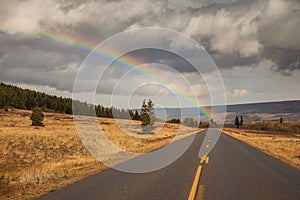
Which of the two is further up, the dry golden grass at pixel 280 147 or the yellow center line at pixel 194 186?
the dry golden grass at pixel 280 147

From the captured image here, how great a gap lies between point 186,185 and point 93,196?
2817 mm

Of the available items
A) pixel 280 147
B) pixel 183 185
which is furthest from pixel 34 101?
pixel 183 185

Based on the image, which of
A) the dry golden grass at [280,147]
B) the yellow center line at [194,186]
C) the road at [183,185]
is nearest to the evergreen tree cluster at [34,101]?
the dry golden grass at [280,147]

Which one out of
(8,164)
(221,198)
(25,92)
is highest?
(25,92)

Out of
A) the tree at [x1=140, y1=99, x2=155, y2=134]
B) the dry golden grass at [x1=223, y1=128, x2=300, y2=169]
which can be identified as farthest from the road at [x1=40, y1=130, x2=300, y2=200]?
the tree at [x1=140, y1=99, x2=155, y2=134]

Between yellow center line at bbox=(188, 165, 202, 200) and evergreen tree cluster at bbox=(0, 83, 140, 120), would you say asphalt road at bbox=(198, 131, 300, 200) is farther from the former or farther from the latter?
evergreen tree cluster at bbox=(0, 83, 140, 120)

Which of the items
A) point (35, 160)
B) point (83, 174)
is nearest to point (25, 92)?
point (35, 160)

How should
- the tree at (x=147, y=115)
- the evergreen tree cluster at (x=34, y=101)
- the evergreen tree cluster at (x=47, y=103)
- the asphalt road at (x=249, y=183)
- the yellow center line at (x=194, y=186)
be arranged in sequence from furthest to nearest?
the evergreen tree cluster at (x=47, y=103) < the evergreen tree cluster at (x=34, y=101) < the tree at (x=147, y=115) < the asphalt road at (x=249, y=183) < the yellow center line at (x=194, y=186)

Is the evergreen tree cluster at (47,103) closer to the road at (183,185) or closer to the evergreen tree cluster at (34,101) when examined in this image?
the evergreen tree cluster at (34,101)

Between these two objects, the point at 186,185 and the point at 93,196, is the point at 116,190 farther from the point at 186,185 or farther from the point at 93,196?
the point at 186,185

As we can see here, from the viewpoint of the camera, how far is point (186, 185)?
8938 mm

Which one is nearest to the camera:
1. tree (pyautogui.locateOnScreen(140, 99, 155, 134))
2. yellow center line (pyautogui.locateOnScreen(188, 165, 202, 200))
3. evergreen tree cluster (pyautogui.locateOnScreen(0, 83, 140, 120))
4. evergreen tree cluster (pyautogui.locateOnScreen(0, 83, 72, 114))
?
yellow center line (pyautogui.locateOnScreen(188, 165, 202, 200))

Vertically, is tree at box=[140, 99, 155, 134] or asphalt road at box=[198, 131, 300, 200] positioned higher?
tree at box=[140, 99, 155, 134]

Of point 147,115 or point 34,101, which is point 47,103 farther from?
point 147,115
